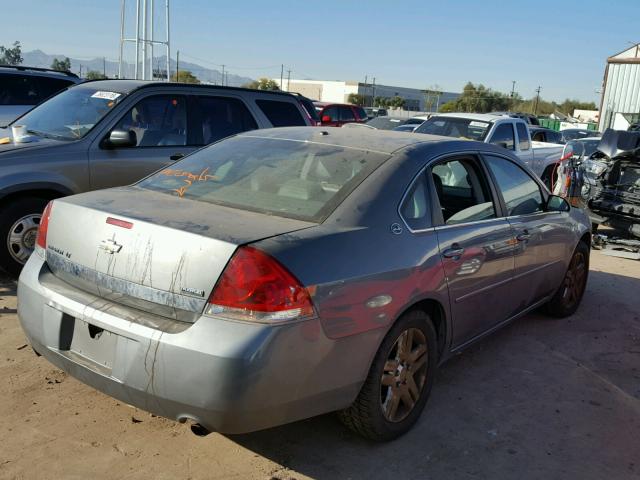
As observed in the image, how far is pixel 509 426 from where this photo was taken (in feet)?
12.1

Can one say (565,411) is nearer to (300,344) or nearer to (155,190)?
(300,344)

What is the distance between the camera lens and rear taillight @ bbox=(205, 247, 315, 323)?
103 inches

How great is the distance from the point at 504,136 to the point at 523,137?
862mm

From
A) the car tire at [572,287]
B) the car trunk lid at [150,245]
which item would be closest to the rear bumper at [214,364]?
the car trunk lid at [150,245]

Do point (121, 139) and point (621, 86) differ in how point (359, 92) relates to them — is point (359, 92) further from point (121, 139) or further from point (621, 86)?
point (121, 139)

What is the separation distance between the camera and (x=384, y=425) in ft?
10.8

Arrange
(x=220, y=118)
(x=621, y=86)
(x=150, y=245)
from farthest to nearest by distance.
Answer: (x=621, y=86) → (x=220, y=118) → (x=150, y=245)

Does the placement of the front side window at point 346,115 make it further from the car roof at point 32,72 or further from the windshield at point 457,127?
the car roof at point 32,72

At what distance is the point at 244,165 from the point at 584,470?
8.38ft

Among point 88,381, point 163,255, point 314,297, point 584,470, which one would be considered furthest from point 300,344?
point 584,470

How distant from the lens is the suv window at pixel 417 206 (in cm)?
339

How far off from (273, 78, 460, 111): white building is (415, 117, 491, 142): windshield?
67.6 metres

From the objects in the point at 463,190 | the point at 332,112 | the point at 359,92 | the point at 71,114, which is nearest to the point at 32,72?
the point at 71,114

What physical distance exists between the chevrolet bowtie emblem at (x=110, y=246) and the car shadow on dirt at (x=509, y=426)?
1.21 m
